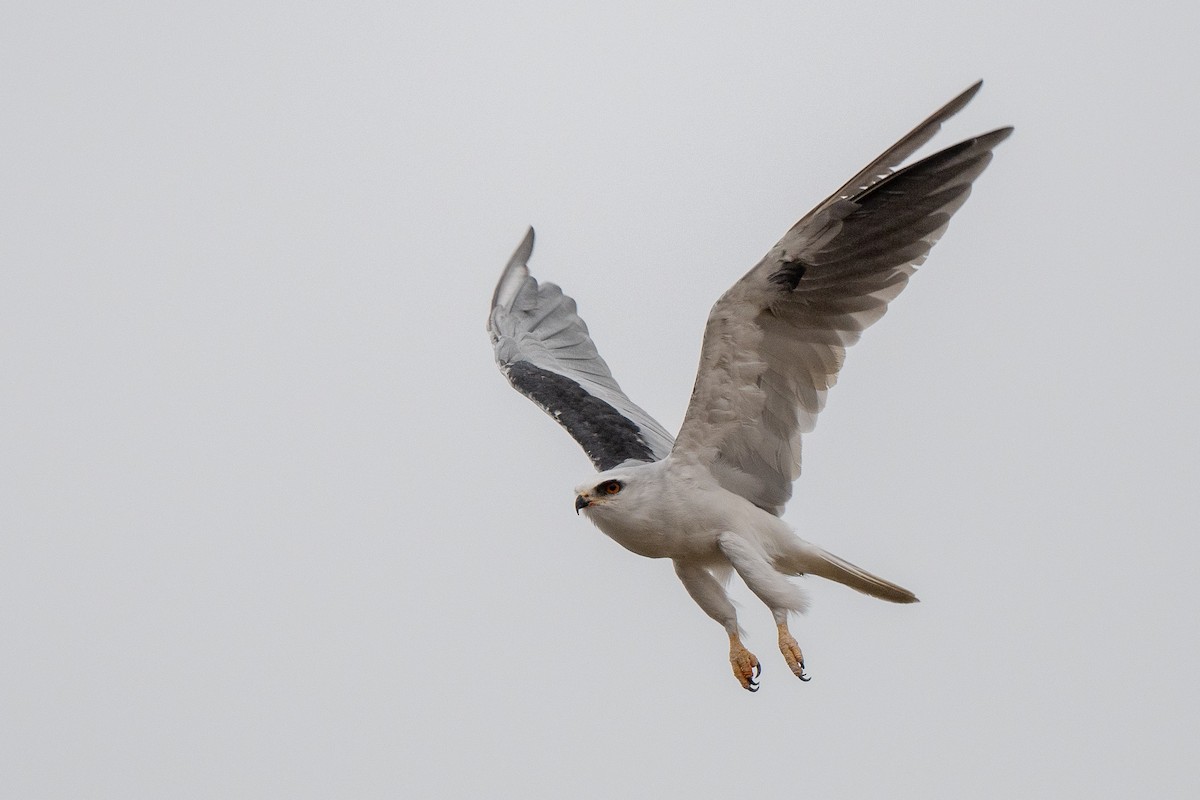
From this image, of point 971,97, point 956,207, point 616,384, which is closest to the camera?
point 971,97

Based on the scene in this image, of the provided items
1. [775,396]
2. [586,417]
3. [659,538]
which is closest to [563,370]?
[586,417]

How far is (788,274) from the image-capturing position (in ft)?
27.5

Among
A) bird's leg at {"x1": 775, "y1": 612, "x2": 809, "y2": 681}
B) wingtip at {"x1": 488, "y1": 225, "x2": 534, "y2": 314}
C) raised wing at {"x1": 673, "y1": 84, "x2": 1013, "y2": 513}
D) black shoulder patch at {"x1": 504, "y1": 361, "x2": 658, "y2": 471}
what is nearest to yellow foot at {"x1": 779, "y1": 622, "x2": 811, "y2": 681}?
bird's leg at {"x1": 775, "y1": 612, "x2": 809, "y2": 681}

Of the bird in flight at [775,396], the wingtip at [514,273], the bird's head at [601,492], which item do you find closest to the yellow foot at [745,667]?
the bird in flight at [775,396]

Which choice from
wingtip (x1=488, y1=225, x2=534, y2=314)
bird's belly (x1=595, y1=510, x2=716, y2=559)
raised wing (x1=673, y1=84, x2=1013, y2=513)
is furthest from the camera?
wingtip (x1=488, y1=225, x2=534, y2=314)

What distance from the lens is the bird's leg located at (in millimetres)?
8391

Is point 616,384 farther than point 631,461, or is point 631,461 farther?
point 616,384

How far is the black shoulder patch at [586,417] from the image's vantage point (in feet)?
32.6

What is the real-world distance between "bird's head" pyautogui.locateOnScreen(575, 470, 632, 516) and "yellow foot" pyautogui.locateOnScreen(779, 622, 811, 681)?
3.64 feet

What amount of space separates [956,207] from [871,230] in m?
0.44

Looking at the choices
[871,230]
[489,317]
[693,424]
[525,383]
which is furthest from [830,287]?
[489,317]

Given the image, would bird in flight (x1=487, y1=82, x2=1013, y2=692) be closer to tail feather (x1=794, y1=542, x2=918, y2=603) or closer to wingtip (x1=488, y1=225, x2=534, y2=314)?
tail feather (x1=794, y1=542, x2=918, y2=603)

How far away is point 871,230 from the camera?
8430 mm

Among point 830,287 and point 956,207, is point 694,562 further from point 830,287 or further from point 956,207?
point 956,207
